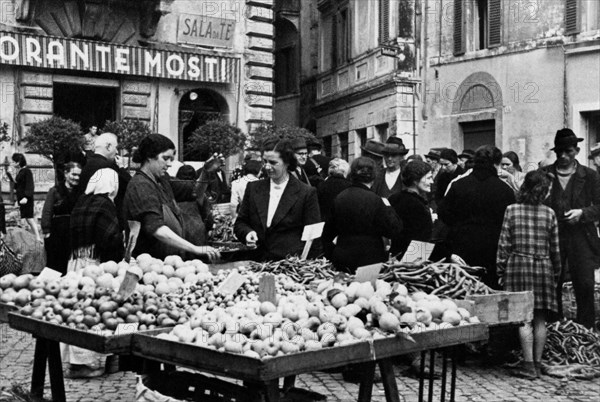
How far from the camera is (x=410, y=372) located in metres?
7.53

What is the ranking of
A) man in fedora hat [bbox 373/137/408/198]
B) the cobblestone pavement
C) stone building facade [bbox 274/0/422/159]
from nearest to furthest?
1. the cobblestone pavement
2. man in fedora hat [bbox 373/137/408/198]
3. stone building facade [bbox 274/0/422/159]

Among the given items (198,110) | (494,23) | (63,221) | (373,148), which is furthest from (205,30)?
(63,221)

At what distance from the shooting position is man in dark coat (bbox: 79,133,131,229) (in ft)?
24.2

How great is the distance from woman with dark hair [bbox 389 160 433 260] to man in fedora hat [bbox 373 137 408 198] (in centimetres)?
145

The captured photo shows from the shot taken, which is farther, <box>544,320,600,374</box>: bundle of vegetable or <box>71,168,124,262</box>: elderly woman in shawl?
<box>544,320,600,374</box>: bundle of vegetable

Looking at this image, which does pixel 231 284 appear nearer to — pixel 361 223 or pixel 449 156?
pixel 361 223

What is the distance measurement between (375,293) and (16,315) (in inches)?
86.2

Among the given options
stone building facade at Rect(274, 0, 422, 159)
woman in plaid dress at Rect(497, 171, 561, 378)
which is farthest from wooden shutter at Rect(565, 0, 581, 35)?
woman in plaid dress at Rect(497, 171, 561, 378)

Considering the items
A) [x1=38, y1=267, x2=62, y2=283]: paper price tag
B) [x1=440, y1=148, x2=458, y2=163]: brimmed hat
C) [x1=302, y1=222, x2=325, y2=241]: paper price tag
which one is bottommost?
[x1=38, y1=267, x2=62, y2=283]: paper price tag

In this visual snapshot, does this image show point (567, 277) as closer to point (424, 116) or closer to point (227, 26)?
point (227, 26)

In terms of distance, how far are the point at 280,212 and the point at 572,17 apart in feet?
47.6

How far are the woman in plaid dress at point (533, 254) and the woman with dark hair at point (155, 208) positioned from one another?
2716mm

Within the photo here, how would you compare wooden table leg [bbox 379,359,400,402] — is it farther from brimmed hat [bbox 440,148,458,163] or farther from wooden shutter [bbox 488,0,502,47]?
wooden shutter [bbox 488,0,502,47]

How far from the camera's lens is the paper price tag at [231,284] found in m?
5.17
